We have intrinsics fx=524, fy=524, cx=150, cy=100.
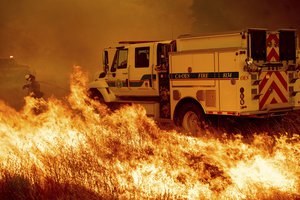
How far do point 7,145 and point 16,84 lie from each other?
515 inches

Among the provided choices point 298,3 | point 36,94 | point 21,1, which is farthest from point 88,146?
point 21,1

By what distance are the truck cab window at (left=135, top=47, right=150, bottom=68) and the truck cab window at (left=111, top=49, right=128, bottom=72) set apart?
516 mm

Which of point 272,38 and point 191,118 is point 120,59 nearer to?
point 191,118

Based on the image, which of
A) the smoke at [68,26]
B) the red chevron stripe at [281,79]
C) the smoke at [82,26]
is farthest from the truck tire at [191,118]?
the smoke at [68,26]

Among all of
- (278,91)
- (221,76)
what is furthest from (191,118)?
(278,91)

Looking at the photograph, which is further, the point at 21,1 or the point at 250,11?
the point at 21,1

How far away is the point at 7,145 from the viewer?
9438 mm

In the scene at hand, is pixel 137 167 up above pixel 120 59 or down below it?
below

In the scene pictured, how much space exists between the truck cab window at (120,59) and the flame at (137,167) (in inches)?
171

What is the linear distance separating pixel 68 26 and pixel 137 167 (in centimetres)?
3542

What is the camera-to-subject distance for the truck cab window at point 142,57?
14.3 metres

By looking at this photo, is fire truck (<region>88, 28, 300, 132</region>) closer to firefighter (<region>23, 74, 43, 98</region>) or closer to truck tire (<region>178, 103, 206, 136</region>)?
truck tire (<region>178, 103, 206, 136</region>)

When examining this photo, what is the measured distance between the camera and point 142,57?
14.4m

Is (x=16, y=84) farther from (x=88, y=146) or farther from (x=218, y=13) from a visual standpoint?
(x=218, y=13)
